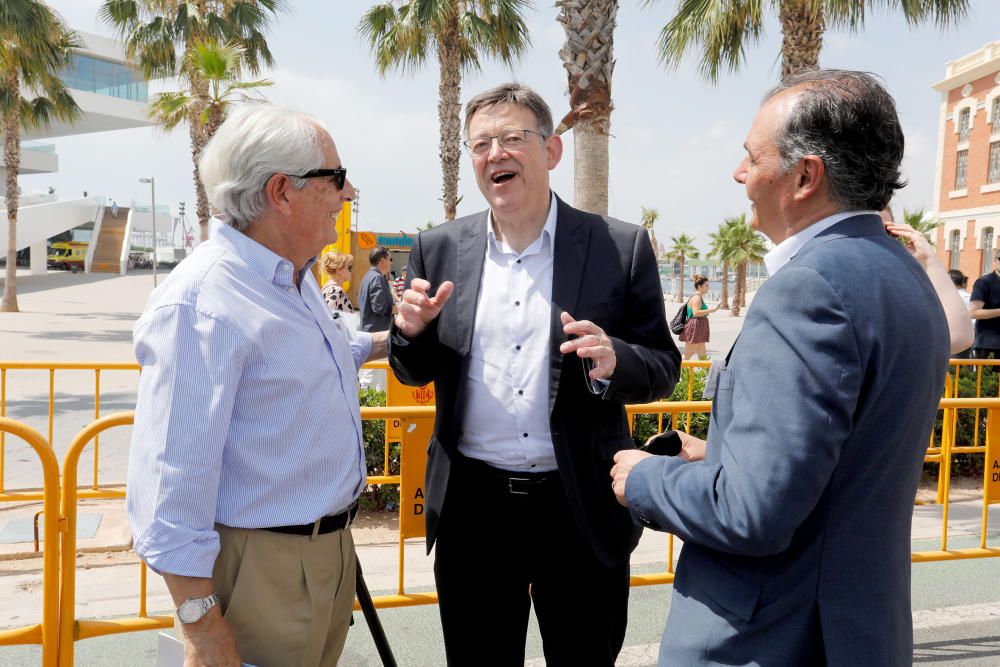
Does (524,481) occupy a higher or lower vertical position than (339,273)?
lower

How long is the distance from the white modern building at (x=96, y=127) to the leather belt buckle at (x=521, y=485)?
54.6 metres

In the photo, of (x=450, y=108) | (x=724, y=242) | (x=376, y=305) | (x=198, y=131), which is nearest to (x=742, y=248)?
(x=724, y=242)

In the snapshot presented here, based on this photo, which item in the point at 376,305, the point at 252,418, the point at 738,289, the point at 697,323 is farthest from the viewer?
the point at 738,289

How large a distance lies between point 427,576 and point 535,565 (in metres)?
2.34

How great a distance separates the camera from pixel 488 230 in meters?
2.56

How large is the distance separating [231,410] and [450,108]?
55.2ft

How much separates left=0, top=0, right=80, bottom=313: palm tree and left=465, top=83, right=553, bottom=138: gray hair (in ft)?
60.8

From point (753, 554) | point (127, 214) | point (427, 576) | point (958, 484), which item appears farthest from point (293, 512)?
point (127, 214)

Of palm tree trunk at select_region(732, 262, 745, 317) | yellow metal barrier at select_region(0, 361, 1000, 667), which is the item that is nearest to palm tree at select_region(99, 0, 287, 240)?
yellow metal barrier at select_region(0, 361, 1000, 667)

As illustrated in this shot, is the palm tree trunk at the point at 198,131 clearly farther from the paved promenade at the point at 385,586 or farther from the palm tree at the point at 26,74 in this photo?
the paved promenade at the point at 385,586

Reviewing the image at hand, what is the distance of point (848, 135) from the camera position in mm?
1405

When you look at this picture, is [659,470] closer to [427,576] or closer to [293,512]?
[293,512]

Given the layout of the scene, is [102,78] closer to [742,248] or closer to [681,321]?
[742,248]

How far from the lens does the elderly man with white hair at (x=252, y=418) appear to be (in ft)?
5.53
